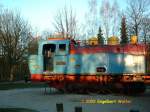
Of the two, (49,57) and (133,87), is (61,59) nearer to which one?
(49,57)

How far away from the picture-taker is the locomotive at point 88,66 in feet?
96.8

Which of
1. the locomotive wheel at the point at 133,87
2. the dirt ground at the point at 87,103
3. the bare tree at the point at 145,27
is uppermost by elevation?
the bare tree at the point at 145,27

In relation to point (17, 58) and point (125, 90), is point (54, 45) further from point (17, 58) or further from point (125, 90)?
point (17, 58)

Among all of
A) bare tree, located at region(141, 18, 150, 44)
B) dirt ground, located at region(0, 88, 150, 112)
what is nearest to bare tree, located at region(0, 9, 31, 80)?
bare tree, located at region(141, 18, 150, 44)

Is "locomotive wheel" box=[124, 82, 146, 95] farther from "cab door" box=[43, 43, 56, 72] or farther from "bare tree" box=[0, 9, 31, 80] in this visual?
"bare tree" box=[0, 9, 31, 80]

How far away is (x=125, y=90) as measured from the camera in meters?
29.6

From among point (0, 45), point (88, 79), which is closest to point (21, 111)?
point (88, 79)

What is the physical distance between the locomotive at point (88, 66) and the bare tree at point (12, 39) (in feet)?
141

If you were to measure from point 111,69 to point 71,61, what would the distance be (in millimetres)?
2902

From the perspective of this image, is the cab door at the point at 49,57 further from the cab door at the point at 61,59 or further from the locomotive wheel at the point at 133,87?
the locomotive wheel at the point at 133,87

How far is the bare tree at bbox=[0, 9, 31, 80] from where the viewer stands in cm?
7300

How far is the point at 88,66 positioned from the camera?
3034 centimetres

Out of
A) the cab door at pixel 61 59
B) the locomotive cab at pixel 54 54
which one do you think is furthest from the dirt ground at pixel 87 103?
the locomotive cab at pixel 54 54

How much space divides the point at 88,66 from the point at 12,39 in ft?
148
